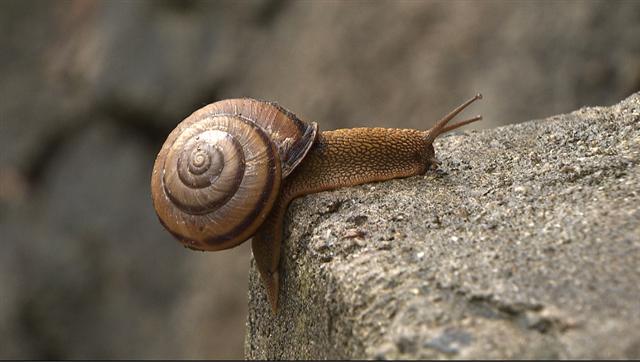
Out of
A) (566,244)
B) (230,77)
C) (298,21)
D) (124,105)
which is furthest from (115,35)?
(566,244)

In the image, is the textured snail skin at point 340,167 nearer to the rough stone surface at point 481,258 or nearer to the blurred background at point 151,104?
the rough stone surface at point 481,258

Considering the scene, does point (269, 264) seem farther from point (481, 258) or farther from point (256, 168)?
point (481, 258)

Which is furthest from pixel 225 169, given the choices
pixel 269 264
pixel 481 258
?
pixel 481 258

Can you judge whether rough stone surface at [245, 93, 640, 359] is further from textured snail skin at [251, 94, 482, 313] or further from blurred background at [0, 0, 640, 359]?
blurred background at [0, 0, 640, 359]

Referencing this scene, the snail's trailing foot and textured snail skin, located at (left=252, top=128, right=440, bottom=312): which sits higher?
textured snail skin, located at (left=252, top=128, right=440, bottom=312)

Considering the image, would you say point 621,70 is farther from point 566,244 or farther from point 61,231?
point 61,231

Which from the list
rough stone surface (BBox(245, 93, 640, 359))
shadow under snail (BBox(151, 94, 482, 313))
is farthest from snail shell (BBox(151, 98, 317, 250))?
rough stone surface (BBox(245, 93, 640, 359))
